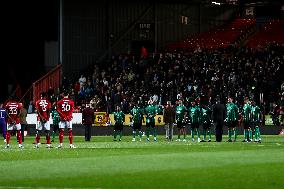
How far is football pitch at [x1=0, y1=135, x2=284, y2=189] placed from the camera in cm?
2252

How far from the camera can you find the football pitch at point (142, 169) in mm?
22516

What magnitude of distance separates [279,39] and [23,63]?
2059 centimetres

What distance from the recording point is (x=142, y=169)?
2666 centimetres

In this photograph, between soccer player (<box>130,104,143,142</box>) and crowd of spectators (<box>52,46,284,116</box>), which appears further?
crowd of spectators (<box>52,46,284,116</box>)

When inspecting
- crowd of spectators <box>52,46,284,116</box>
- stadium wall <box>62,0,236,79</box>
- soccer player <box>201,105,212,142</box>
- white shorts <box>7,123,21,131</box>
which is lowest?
white shorts <box>7,123,21,131</box>

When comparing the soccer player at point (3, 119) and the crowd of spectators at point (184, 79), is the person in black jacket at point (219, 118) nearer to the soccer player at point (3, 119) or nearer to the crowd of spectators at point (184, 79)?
the crowd of spectators at point (184, 79)

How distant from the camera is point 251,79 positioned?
206 ft

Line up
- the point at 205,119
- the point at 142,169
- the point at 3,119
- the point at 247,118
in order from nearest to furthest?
the point at 142,169
the point at 247,118
the point at 205,119
the point at 3,119

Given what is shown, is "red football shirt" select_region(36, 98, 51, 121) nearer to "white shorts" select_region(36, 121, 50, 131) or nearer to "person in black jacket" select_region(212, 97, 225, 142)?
"white shorts" select_region(36, 121, 50, 131)

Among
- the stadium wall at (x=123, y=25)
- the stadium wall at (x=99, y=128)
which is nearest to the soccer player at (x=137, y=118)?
the stadium wall at (x=99, y=128)

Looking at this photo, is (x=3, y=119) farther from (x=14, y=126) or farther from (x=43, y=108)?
(x=43, y=108)

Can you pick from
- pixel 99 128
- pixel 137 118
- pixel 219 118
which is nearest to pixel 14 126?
pixel 219 118

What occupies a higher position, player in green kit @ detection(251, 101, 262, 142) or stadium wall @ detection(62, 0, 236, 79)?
stadium wall @ detection(62, 0, 236, 79)

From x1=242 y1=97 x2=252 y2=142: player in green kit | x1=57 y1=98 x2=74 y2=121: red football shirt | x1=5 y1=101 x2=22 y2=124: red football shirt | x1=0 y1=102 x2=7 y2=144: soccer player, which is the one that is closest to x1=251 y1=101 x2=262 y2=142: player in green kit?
x1=242 y1=97 x2=252 y2=142: player in green kit
